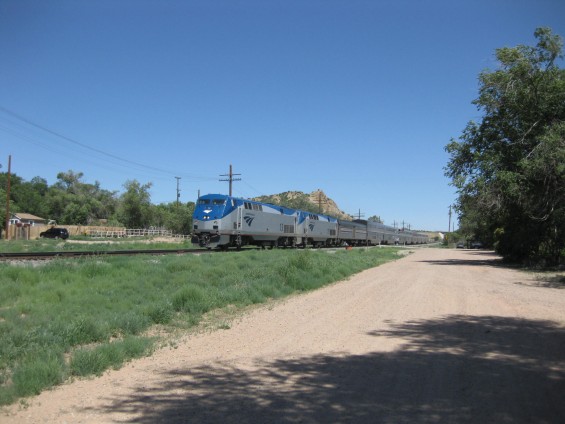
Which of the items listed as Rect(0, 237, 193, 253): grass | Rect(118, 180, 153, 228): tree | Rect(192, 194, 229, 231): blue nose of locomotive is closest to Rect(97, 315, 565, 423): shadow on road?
Rect(192, 194, 229, 231): blue nose of locomotive

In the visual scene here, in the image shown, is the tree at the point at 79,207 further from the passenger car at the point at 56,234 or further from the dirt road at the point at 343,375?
the dirt road at the point at 343,375

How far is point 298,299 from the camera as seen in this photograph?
1441 cm

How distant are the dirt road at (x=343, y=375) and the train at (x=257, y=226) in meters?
20.5

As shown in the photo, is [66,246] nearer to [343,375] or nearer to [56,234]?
[56,234]

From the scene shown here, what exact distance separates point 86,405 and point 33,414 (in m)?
0.54

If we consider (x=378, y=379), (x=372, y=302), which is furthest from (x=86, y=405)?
(x=372, y=302)

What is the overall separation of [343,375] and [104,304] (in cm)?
682

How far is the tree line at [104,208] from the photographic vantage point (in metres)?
99.6

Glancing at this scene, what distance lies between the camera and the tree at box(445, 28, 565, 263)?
2591cm

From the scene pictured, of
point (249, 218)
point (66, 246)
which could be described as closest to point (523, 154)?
point (249, 218)

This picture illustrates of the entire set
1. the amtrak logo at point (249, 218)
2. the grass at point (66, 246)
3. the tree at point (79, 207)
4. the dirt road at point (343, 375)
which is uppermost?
the tree at point (79, 207)

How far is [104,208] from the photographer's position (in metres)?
121

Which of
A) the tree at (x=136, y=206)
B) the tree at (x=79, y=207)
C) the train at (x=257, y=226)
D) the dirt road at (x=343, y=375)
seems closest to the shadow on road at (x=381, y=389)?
the dirt road at (x=343, y=375)

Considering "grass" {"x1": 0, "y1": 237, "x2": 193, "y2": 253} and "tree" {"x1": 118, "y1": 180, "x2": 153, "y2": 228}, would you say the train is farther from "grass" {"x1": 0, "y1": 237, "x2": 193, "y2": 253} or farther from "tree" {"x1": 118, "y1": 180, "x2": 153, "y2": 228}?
"tree" {"x1": 118, "y1": 180, "x2": 153, "y2": 228}
